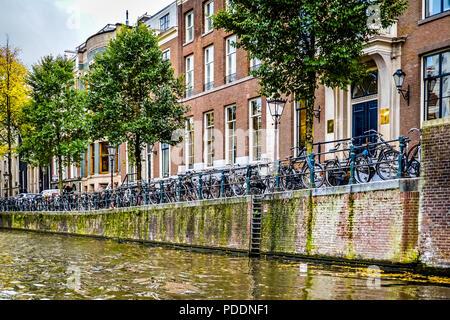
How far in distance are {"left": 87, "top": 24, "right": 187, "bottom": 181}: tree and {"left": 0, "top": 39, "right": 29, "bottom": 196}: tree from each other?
535 inches

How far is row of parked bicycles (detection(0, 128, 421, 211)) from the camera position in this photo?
41.4 ft

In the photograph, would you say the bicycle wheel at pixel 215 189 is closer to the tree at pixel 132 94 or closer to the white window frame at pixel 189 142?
the tree at pixel 132 94

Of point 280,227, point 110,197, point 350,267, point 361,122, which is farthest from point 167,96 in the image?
point 350,267

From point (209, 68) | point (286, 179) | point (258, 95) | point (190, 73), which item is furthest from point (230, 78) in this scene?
point (286, 179)

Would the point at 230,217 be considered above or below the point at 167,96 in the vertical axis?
below

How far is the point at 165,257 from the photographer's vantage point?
16.4 meters

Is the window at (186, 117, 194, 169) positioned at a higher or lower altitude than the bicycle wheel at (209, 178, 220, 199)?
higher

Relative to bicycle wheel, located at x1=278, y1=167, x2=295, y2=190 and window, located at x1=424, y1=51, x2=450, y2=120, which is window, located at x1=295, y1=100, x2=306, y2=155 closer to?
window, located at x1=424, y1=51, x2=450, y2=120

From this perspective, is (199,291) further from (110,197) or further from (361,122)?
(110,197)

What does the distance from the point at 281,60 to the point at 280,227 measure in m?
4.92

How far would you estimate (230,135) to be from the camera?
28.3 meters

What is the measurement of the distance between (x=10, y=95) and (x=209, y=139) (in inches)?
611

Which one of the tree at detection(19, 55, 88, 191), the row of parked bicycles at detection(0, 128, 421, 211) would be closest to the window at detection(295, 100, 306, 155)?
the row of parked bicycles at detection(0, 128, 421, 211)

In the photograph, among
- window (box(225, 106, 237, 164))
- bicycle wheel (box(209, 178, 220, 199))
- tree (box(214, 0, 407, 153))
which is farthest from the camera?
window (box(225, 106, 237, 164))
